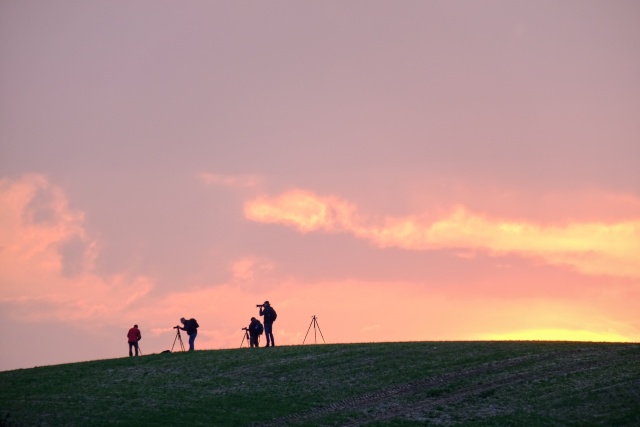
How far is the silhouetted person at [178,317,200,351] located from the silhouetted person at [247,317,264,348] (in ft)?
12.3

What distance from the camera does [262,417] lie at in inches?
Answer: 1854

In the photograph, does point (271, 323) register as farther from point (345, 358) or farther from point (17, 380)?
point (17, 380)

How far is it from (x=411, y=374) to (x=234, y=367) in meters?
11.4

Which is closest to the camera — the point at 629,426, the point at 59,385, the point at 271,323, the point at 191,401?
the point at 629,426

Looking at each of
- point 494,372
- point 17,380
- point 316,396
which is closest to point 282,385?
point 316,396

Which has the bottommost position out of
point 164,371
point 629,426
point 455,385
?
point 629,426

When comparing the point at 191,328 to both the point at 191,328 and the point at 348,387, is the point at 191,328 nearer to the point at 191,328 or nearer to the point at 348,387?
the point at 191,328

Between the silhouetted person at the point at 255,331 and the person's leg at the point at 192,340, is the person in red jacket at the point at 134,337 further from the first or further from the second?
the silhouetted person at the point at 255,331

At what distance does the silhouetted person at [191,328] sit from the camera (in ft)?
216

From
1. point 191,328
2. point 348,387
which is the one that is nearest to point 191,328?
point 191,328

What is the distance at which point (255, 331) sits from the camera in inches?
2618

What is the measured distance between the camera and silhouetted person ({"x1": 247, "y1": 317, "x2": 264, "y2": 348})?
66.5 meters

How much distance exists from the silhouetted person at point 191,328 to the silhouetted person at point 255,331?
12.3 ft

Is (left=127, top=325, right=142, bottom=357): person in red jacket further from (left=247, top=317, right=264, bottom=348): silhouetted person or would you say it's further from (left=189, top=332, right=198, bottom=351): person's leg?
(left=247, top=317, right=264, bottom=348): silhouetted person
